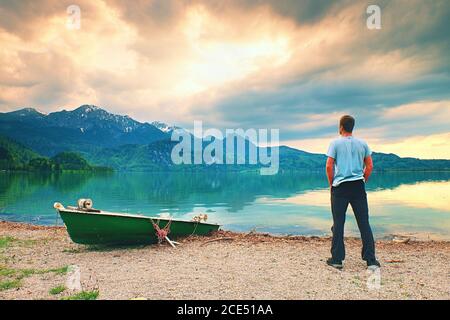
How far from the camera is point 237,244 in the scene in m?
13.1

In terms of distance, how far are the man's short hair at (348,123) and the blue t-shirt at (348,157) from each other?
20 cm

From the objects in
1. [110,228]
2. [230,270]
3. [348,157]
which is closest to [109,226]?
[110,228]

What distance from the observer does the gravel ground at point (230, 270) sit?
23.8 feet

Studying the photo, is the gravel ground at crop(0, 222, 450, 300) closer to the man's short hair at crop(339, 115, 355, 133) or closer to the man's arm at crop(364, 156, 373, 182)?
the man's arm at crop(364, 156, 373, 182)

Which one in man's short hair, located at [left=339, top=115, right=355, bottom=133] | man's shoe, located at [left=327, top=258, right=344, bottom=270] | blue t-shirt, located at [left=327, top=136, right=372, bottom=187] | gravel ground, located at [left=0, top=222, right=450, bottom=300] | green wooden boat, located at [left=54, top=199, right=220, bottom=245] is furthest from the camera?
green wooden boat, located at [left=54, top=199, right=220, bottom=245]

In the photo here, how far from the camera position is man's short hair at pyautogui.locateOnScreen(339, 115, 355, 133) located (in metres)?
8.65

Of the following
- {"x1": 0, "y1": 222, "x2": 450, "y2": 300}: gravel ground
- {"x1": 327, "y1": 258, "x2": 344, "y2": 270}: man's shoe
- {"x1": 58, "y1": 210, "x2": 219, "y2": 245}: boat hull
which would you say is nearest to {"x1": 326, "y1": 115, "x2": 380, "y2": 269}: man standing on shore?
{"x1": 327, "y1": 258, "x2": 344, "y2": 270}: man's shoe

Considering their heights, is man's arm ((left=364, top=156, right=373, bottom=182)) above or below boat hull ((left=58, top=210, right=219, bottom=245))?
above

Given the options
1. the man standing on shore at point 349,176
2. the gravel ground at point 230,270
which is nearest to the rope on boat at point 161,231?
the gravel ground at point 230,270

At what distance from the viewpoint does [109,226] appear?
12.2 m

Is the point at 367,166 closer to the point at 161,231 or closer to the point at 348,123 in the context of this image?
the point at 348,123
